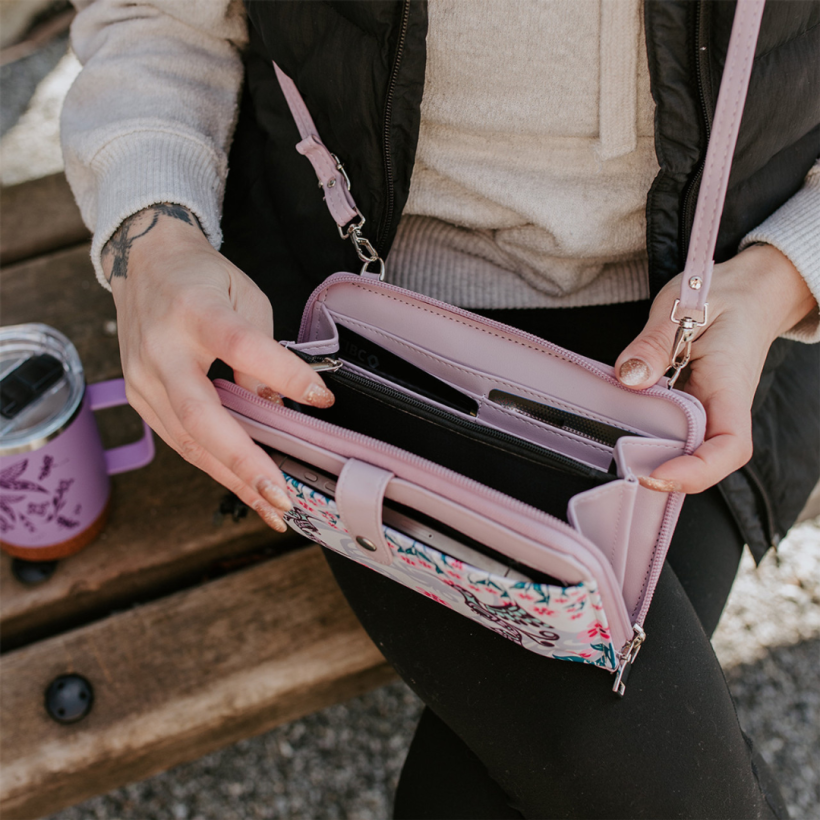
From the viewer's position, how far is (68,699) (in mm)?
1231

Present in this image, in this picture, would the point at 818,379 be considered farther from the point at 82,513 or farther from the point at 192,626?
the point at 82,513

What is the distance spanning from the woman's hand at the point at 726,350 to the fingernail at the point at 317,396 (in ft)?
1.13

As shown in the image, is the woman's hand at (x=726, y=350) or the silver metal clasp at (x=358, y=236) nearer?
the woman's hand at (x=726, y=350)

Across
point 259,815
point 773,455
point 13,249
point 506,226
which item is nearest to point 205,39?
point 506,226

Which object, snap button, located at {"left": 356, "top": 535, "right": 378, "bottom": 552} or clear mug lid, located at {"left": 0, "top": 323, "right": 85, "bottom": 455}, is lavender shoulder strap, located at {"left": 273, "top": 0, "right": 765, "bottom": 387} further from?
clear mug lid, located at {"left": 0, "top": 323, "right": 85, "bottom": 455}

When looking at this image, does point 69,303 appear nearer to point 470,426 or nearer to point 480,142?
point 480,142

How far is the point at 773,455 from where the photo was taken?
3.84 feet

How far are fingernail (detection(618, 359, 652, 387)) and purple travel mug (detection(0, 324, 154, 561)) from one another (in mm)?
874

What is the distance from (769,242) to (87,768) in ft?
4.54

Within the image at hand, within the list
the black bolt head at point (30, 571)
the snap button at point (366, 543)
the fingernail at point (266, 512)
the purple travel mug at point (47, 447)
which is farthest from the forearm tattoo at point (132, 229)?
the black bolt head at point (30, 571)

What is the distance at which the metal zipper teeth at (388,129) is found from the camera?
0.84 meters

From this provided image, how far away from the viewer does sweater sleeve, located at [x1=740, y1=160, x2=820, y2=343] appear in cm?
96

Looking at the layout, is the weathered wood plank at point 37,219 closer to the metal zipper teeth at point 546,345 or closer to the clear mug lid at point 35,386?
the clear mug lid at point 35,386

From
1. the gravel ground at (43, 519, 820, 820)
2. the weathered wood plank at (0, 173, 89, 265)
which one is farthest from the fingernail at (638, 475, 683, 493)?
the weathered wood plank at (0, 173, 89, 265)
